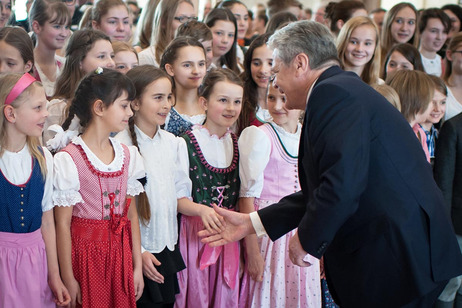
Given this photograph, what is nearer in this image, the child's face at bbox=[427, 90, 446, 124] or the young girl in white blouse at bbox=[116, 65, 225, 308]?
the young girl in white blouse at bbox=[116, 65, 225, 308]

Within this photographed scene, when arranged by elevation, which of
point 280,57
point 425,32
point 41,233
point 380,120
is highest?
point 425,32

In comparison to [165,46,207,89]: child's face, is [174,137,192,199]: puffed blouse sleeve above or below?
below

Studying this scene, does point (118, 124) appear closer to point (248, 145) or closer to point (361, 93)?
point (248, 145)

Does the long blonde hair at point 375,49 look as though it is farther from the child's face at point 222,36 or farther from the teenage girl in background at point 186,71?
the teenage girl in background at point 186,71

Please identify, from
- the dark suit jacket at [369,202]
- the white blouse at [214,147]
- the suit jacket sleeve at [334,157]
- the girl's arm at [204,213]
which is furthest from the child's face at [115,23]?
the suit jacket sleeve at [334,157]

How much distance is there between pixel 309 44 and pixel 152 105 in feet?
3.45

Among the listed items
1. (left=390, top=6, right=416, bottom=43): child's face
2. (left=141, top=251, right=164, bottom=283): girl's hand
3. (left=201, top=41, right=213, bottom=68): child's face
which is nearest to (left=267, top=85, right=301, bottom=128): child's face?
(left=201, top=41, right=213, bottom=68): child's face

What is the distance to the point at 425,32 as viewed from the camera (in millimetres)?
5961

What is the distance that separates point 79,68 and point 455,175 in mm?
2568

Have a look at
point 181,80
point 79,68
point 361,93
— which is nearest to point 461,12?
point 181,80

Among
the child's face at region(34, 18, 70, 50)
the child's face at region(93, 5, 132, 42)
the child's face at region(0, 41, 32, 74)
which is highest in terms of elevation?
the child's face at region(93, 5, 132, 42)

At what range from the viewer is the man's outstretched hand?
2713 mm

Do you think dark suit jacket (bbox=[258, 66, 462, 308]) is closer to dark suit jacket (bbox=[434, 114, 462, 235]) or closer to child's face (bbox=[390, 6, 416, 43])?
dark suit jacket (bbox=[434, 114, 462, 235])

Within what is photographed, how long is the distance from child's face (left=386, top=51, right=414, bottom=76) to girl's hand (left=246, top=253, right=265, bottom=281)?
7.12 ft
